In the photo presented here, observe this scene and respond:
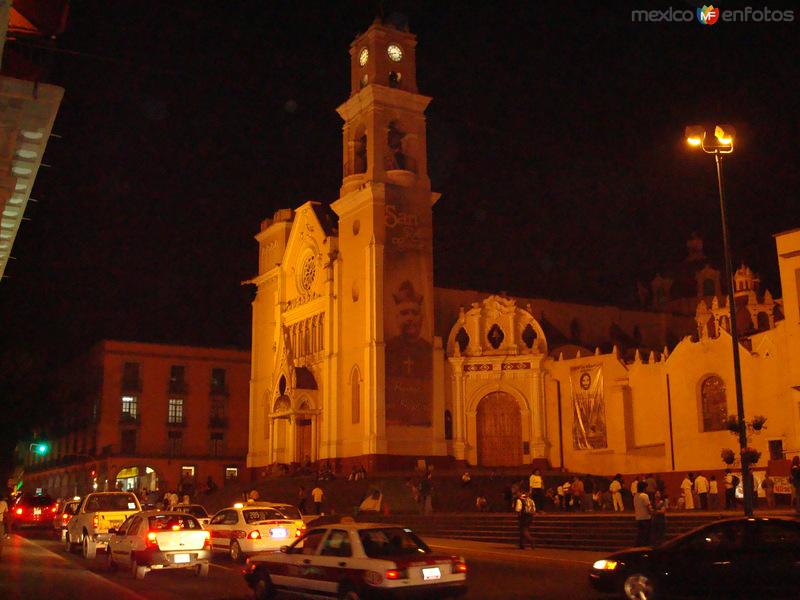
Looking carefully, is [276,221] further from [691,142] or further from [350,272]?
[691,142]

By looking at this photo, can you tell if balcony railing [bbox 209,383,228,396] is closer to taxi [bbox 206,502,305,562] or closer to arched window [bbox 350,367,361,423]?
arched window [bbox 350,367,361,423]

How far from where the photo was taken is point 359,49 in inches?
2053

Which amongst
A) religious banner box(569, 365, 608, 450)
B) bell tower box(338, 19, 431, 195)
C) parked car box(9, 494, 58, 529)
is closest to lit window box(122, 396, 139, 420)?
bell tower box(338, 19, 431, 195)

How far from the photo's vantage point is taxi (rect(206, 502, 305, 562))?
21.4 m

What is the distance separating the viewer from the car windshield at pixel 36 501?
37.2 metres

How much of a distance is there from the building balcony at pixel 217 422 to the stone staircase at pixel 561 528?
39.2 metres

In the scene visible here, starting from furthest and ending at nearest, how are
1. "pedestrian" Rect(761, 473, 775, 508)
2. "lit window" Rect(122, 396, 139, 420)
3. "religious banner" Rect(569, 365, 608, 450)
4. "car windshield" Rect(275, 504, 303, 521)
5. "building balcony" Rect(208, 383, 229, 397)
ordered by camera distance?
"building balcony" Rect(208, 383, 229, 397)
"lit window" Rect(122, 396, 139, 420)
"religious banner" Rect(569, 365, 608, 450)
"pedestrian" Rect(761, 473, 775, 508)
"car windshield" Rect(275, 504, 303, 521)

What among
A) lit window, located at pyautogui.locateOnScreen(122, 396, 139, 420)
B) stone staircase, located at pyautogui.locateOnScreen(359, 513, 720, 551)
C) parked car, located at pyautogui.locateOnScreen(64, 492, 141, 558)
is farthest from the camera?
lit window, located at pyautogui.locateOnScreen(122, 396, 139, 420)

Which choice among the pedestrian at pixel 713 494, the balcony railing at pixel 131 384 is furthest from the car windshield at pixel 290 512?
the balcony railing at pixel 131 384

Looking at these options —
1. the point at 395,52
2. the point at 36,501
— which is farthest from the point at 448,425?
the point at 36,501

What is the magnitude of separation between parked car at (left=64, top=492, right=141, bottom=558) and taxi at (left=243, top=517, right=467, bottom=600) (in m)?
9.26

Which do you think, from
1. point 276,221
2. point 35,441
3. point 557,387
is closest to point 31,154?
point 35,441

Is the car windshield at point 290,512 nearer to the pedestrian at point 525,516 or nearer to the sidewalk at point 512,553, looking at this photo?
the sidewalk at point 512,553

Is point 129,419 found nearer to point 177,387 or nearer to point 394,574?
point 177,387
